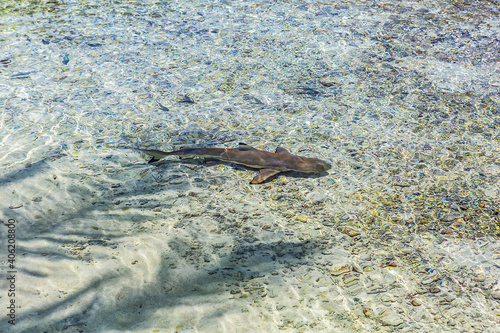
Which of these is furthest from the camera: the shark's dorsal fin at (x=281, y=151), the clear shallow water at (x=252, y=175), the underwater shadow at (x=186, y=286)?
the shark's dorsal fin at (x=281, y=151)

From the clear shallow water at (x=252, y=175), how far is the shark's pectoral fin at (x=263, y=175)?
0.12 metres

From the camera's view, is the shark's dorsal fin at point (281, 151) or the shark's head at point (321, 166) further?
the shark's dorsal fin at point (281, 151)

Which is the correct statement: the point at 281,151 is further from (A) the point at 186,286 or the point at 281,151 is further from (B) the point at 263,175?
(A) the point at 186,286

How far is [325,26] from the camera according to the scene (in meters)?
9.90

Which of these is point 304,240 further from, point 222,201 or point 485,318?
point 485,318

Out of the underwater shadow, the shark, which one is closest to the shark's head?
the shark

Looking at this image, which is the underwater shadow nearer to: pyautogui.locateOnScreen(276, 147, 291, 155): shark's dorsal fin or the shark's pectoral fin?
the shark's pectoral fin

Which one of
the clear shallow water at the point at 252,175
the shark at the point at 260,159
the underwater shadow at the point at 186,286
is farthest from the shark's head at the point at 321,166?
the underwater shadow at the point at 186,286

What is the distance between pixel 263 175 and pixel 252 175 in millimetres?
234

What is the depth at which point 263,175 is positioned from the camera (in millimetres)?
5395

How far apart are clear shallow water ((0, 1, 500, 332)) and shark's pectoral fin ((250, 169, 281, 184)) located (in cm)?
12

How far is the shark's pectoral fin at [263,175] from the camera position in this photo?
5.33m

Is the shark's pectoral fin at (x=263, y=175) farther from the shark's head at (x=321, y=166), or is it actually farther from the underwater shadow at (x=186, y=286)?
the underwater shadow at (x=186, y=286)

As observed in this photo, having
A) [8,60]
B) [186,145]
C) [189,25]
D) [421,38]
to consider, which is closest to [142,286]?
[186,145]
